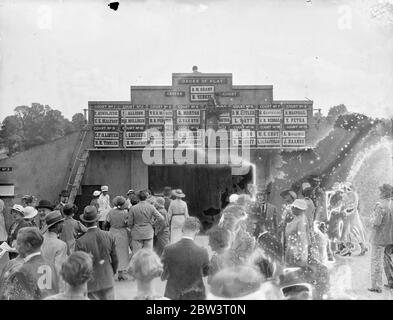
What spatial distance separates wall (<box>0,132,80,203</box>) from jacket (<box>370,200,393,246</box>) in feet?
19.6

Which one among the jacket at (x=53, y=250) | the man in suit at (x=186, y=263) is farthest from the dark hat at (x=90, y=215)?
the man in suit at (x=186, y=263)

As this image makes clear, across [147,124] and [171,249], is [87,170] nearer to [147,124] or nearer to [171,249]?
[147,124]

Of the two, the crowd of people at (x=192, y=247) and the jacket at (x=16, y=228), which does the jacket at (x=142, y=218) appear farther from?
the jacket at (x=16, y=228)

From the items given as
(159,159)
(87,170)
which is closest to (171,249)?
(159,159)

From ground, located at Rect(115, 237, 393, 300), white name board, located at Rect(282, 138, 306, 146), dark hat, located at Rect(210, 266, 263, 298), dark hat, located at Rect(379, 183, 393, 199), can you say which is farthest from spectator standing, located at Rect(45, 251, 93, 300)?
white name board, located at Rect(282, 138, 306, 146)

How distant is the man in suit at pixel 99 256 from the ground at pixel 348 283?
580mm

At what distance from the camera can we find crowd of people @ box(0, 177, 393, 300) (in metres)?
4.77

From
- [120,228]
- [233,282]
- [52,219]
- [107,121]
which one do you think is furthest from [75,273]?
[107,121]

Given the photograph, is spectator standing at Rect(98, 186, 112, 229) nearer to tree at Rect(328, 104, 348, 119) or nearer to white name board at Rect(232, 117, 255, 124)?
white name board at Rect(232, 117, 255, 124)

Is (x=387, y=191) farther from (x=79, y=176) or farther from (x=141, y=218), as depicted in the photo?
(x=79, y=176)

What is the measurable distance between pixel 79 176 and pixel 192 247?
20.5ft

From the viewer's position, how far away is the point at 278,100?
35.8ft

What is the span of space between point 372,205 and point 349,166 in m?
0.91
